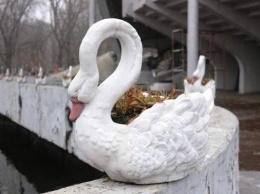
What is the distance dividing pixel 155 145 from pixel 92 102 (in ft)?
1.51

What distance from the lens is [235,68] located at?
21031 millimetres

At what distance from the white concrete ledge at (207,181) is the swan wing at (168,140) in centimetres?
9

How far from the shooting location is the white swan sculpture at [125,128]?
2.25 metres

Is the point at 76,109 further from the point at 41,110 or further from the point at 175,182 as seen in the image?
the point at 41,110

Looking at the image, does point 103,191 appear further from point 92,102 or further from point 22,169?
point 22,169

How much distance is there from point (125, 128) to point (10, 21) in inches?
1386

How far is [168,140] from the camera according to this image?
237 cm

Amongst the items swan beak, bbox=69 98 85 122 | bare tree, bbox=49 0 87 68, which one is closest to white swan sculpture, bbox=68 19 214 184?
swan beak, bbox=69 98 85 122

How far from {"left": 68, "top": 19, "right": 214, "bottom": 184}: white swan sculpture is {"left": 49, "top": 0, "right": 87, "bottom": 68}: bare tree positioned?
34.8 m

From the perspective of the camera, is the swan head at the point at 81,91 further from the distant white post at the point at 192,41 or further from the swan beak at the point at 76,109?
the distant white post at the point at 192,41

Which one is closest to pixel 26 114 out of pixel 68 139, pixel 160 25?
pixel 68 139

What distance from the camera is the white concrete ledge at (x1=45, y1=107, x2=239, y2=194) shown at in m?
2.25

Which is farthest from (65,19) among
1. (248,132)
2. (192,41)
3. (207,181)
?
(207,181)

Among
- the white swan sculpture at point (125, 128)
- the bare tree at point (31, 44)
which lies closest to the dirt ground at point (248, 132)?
the white swan sculpture at point (125, 128)
